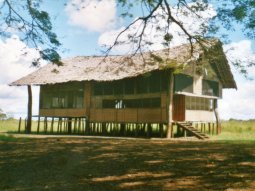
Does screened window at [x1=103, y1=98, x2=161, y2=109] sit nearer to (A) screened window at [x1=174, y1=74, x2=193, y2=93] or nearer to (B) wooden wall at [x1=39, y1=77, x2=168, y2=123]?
(B) wooden wall at [x1=39, y1=77, x2=168, y2=123]

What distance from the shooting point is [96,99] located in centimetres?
2920

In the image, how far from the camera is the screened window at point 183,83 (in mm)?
25653

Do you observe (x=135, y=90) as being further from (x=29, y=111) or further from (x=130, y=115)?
(x=29, y=111)

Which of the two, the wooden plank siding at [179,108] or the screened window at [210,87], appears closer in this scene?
the wooden plank siding at [179,108]

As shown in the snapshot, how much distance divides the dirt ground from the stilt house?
10.4m

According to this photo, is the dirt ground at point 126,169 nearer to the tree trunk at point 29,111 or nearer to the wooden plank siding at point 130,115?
the wooden plank siding at point 130,115

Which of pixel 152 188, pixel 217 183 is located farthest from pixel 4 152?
pixel 217 183

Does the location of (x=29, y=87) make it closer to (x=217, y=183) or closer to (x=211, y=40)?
(x=211, y=40)

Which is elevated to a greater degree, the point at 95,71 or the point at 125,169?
the point at 95,71

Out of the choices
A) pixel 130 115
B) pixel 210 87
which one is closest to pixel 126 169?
pixel 130 115

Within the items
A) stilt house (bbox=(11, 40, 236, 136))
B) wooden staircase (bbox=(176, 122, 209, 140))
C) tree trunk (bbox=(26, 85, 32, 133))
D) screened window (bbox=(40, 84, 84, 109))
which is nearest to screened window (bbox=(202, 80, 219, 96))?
stilt house (bbox=(11, 40, 236, 136))

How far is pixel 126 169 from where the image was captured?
33.6 ft

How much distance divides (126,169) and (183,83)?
16886mm

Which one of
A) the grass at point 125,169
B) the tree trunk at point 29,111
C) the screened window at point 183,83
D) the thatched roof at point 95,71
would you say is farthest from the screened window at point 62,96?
the grass at point 125,169
